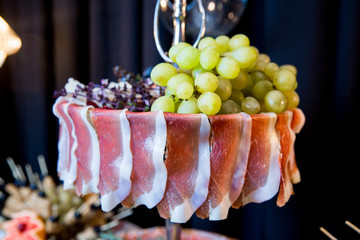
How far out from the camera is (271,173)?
1.45 feet

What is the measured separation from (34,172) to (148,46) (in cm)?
72

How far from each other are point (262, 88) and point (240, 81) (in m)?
0.05

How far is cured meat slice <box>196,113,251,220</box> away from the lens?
0.40 metres

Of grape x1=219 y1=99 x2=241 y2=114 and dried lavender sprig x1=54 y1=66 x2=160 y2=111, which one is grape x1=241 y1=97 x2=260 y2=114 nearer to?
grape x1=219 y1=99 x2=241 y2=114

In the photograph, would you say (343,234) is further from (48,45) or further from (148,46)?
(48,45)

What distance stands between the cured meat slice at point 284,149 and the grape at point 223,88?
0.09m

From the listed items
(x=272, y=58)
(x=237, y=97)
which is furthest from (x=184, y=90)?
(x=272, y=58)

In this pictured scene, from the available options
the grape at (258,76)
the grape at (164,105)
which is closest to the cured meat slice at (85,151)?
the grape at (164,105)

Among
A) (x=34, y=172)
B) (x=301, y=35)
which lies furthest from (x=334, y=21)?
(x=34, y=172)

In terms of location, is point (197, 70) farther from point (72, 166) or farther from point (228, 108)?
point (72, 166)

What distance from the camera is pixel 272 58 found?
0.88 m

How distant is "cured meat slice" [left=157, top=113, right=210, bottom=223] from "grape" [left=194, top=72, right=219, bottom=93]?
0.25 feet

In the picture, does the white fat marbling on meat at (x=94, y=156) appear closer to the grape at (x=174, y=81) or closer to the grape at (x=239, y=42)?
the grape at (x=174, y=81)

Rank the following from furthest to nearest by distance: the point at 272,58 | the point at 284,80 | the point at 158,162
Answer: the point at 272,58
the point at 284,80
the point at 158,162
